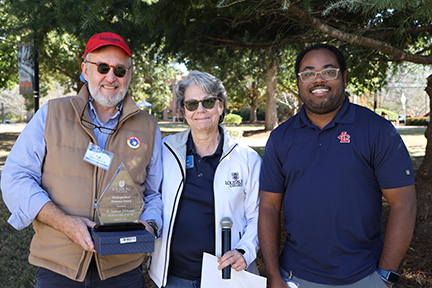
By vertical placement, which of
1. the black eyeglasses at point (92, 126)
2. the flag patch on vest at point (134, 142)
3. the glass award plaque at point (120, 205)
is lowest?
the glass award plaque at point (120, 205)

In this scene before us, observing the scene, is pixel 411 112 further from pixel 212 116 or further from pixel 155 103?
pixel 212 116

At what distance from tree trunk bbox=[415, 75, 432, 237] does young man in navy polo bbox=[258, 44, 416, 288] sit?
3326 mm

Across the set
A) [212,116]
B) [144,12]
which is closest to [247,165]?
[212,116]

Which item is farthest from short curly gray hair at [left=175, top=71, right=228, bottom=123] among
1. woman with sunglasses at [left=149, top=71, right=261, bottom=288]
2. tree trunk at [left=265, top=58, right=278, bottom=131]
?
tree trunk at [left=265, top=58, right=278, bottom=131]

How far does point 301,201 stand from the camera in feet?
7.46

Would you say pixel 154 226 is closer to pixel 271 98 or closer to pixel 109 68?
pixel 109 68

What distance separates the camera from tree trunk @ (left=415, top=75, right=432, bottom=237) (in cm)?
512

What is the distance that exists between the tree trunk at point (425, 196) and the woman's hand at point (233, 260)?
149 inches

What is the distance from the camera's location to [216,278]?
2.36 meters

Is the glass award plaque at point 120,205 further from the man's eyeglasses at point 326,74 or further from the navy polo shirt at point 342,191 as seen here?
the man's eyeglasses at point 326,74

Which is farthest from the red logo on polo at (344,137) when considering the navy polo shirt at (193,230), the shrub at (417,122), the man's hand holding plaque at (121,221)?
the shrub at (417,122)

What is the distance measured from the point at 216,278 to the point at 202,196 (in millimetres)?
524

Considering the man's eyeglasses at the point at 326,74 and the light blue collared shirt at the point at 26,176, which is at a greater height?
the man's eyeglasses at the point at 326,74

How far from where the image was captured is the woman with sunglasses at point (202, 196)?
2525mm
